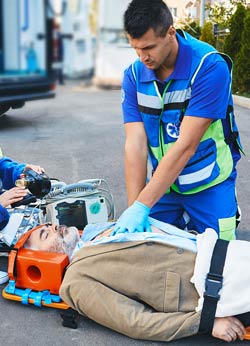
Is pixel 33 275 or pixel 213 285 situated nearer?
pixel 213 285

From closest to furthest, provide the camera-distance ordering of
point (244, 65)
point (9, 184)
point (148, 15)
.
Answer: point (148, 15) < point (9, 184) < point (244, 65)

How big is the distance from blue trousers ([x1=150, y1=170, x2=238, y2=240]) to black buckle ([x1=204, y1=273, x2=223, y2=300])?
0.66 metres

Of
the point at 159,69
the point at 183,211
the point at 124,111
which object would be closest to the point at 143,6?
the point at 159,69

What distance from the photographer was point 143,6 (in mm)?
1673

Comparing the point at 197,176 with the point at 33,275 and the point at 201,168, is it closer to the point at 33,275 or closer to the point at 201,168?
the point at 201,168

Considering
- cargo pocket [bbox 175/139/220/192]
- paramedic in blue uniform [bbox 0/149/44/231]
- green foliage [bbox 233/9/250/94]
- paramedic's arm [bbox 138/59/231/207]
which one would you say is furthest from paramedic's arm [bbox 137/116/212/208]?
green foliage [bbox 233/9/250/94]

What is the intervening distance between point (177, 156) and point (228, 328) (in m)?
0.73

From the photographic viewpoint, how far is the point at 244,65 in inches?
349

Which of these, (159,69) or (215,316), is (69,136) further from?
(215,316)

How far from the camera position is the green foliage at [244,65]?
8.62 m

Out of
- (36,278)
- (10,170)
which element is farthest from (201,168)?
(10,170)

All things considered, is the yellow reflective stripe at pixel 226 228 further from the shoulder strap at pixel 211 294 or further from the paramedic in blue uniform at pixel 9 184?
the paramedic in blue uniform at pixel 9 184

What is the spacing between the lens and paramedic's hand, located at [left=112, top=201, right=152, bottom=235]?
186 centimetres

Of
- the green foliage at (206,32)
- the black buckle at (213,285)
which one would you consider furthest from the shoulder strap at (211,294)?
the green foliage at (206,32)
